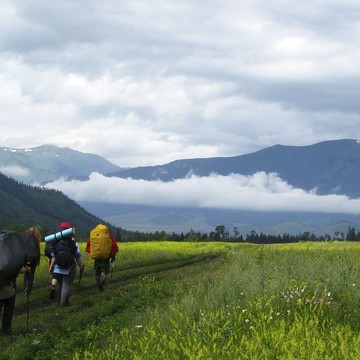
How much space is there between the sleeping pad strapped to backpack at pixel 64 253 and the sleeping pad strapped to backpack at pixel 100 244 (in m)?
3.48

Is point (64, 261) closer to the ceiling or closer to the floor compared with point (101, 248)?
closer to the floor

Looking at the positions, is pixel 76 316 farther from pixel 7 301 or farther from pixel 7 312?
pixel 7 301

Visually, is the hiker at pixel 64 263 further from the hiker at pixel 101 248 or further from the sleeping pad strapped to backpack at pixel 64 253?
the hiker at pixel 101 248

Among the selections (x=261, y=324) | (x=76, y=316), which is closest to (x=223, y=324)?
(x=261, y=324)

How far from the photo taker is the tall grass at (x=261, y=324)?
7.57 meters

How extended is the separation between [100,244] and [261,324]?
42.4ft

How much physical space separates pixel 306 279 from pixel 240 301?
180cm

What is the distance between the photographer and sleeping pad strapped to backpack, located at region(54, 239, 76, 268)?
58.0ft

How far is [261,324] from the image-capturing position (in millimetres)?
9227

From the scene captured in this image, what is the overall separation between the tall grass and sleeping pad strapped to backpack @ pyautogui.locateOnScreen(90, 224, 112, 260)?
8553 mm

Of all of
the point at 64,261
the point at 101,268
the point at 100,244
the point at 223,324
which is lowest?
the point at 101,268

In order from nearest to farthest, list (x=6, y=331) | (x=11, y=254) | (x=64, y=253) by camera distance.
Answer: (x=11, y=254), (x=6, y=331), (x=64, y=253)

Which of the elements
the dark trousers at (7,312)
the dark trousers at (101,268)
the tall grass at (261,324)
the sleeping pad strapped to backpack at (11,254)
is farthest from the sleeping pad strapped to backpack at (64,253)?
the tall grass at (261,324)

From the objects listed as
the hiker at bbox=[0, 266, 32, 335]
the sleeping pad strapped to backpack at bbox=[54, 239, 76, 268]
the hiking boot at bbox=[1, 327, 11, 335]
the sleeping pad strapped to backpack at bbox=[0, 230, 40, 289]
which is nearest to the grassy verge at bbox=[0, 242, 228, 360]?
the hiking boot at bbox=[1, 327, 11, 335]
